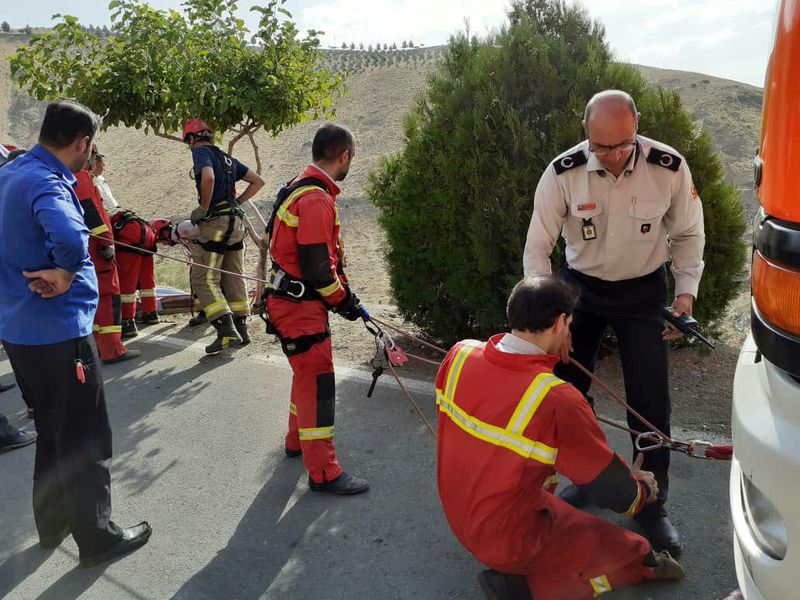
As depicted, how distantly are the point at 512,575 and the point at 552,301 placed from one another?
109cm

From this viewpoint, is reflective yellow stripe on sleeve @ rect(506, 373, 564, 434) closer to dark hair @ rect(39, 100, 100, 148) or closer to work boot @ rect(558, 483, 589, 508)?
work boot @ rect(558, 483, 589, 508)

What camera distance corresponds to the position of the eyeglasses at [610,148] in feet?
10.5

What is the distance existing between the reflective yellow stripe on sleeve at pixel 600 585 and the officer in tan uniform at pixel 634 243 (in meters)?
0.51

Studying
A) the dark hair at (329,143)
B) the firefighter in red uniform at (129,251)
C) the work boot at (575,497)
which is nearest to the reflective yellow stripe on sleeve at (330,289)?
the dark hair at (329,143)

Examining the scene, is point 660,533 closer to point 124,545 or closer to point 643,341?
point 643,341

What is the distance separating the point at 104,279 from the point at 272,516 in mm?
3551

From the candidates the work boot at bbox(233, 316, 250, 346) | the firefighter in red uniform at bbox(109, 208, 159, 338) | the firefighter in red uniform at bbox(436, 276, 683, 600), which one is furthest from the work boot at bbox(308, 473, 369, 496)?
the firefighter in red uniform at bbox(109, 208, 159, 338)

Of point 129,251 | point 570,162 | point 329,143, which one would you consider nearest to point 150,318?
point 129,251

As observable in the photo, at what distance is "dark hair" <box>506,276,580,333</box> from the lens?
2.68 metres

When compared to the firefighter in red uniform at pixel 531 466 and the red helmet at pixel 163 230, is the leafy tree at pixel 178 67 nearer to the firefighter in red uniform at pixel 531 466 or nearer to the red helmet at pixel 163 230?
the red helmet at pixel 163 230

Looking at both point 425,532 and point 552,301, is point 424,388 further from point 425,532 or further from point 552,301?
point 552,301

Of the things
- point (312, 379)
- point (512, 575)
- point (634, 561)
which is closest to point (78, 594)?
point (312, 379)

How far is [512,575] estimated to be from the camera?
2809 millimetres

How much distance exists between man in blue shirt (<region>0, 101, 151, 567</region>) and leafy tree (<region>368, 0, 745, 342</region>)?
265cm
